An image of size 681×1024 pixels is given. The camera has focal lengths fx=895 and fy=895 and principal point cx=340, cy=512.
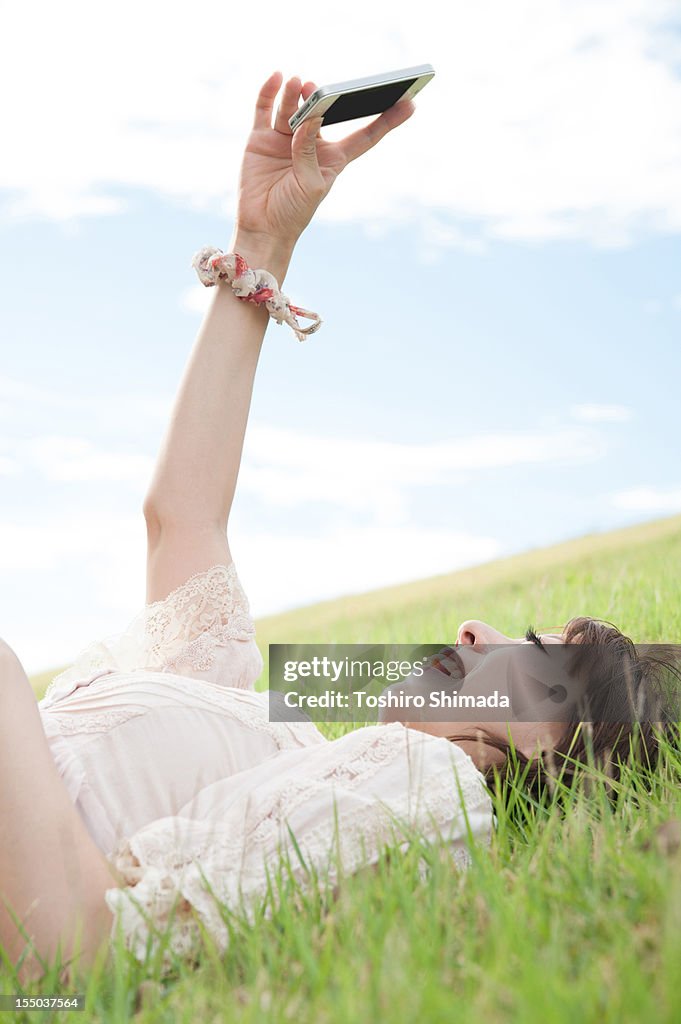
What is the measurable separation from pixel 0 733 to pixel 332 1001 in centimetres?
89

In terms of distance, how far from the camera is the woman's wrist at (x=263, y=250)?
2.81m

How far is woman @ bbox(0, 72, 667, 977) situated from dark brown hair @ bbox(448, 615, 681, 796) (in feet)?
0.13

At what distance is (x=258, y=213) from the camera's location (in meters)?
2.82

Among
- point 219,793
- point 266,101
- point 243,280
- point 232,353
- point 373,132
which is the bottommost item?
point 219,793

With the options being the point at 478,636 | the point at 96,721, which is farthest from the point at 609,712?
the point at 96,721

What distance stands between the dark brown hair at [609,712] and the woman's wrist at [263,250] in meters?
1.42

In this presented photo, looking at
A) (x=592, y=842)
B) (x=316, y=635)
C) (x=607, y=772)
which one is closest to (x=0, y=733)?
(x=592, y=842)

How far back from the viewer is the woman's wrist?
281cm

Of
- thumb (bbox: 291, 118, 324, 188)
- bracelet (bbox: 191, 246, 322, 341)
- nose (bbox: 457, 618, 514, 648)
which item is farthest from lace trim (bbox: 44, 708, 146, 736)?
thumb (bbox: 291, 118, 324, 188)

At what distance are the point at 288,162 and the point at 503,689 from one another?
1.78 metres

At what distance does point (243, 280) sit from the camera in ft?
8.89

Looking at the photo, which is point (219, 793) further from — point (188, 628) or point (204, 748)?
point (188, 628)

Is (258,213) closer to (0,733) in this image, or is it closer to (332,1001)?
(0,733)

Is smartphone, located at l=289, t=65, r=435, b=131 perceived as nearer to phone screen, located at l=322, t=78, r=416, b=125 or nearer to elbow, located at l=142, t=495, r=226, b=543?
phone screen, located at l=322, t=78, r=416, b=125
